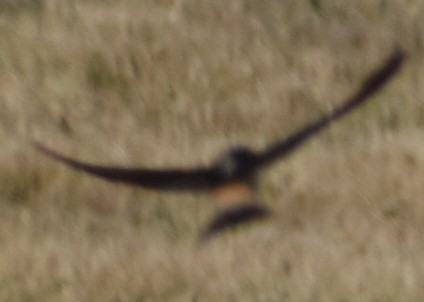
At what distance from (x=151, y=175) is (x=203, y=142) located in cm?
8

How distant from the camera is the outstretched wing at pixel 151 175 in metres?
0.93

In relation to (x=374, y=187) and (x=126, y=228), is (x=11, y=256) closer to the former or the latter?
(x=126, y=228)

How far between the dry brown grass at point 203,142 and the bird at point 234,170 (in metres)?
0.01

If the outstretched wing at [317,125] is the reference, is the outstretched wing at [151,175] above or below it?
below

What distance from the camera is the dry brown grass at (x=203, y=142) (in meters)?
0.91

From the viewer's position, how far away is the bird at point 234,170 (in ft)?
3.02

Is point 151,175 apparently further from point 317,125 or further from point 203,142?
point 317,125

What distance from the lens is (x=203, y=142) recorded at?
93 cm

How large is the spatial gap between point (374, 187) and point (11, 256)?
44cm

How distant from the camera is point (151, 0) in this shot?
937 millimetres

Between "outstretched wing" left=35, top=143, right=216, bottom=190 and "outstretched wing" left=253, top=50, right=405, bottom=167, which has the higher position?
"outstretched wing" left=253, top=50, right=405, bottom=167

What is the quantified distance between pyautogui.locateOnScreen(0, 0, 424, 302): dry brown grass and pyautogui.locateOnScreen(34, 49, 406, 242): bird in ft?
0.03

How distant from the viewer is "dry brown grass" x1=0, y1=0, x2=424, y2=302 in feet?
2.99

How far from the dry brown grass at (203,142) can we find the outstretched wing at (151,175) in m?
0.01
